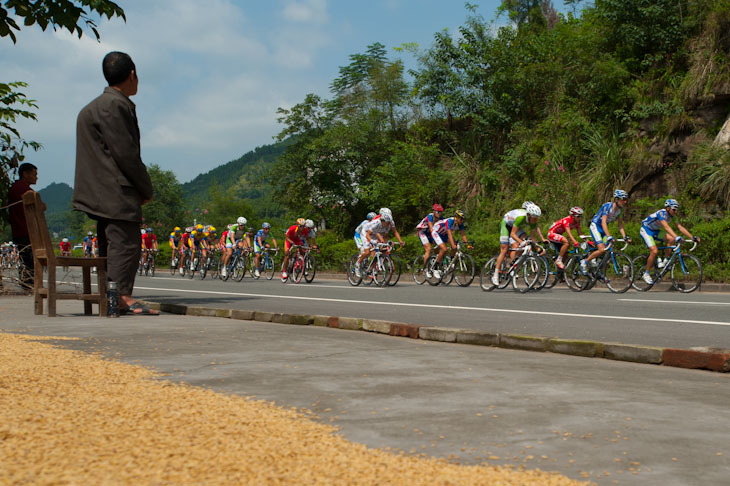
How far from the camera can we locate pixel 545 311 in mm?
11398

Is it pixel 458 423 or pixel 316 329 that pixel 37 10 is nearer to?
pixel 316 329

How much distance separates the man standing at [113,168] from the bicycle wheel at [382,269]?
1200 cm

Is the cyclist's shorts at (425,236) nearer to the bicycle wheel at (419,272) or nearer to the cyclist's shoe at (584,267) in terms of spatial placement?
the bicycle wheel at (419,272)

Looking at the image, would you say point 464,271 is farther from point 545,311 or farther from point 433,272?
point 545,311

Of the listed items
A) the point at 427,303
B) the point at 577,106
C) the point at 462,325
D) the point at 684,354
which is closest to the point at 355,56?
the point at 577,106

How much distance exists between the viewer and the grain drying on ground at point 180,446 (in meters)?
2.74

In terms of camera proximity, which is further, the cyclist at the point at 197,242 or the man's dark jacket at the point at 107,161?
the cyclist at the point at 197,242

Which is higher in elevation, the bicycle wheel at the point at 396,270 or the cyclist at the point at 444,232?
the cyclist at the point at 444,232

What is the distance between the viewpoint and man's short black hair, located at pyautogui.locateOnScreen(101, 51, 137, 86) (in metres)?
8.55

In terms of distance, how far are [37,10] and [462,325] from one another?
689cm

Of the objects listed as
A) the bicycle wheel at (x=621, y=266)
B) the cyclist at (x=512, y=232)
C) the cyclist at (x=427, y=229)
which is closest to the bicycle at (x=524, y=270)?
the cyclist at (x=512, y=232)

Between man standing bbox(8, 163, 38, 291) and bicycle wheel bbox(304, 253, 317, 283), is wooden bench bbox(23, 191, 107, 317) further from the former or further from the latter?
bicycle wheel bbox(304, 253, 317, 283)

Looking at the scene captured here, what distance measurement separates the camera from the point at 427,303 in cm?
1334

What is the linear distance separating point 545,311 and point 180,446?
905 centimetres
